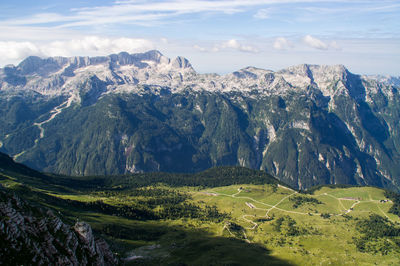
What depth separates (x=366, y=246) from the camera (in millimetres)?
197500

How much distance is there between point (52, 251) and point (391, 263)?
17962 centimetres

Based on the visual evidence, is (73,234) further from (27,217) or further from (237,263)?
(237,263)

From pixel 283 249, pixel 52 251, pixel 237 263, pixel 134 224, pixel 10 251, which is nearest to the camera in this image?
pixel 10 251

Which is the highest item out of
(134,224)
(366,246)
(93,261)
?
(93,261)

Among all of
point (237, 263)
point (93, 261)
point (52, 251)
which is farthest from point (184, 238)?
point (52, 251)

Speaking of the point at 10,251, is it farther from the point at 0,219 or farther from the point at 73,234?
the point at 73,234

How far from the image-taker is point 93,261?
281 ft

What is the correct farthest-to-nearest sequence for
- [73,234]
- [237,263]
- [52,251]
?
[237,263] < [73,234] < [52,251]

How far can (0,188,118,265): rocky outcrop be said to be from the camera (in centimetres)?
6591

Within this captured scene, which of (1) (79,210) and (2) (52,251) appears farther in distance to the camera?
(1) (79,210)

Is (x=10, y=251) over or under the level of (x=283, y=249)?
over

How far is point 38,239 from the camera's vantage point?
239 feet

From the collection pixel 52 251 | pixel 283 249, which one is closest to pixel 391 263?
pixel 283 249

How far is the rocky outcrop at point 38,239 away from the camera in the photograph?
65.9 meters
